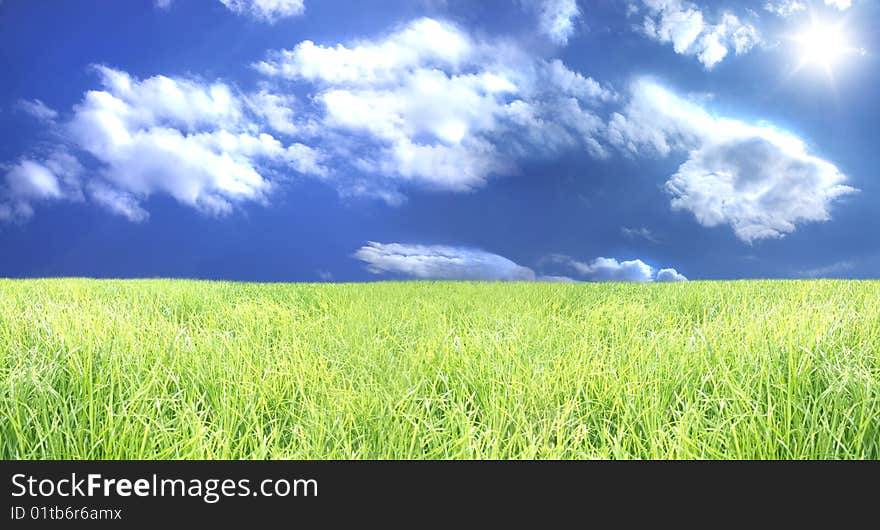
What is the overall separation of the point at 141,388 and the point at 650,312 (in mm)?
3899

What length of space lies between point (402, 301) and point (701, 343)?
367 centimetres

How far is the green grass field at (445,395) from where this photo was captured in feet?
6.97

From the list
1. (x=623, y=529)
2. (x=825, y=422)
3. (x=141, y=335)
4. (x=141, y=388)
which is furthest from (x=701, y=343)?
(x=141, y=335)

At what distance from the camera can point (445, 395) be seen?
2.61 meters

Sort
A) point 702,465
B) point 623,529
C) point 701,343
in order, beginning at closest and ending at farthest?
point 623,529, point 702,465, point 701,343

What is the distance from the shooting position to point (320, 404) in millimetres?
2535

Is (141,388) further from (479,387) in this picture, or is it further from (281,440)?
(479,387)

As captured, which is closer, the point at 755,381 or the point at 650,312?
the point at 755,381

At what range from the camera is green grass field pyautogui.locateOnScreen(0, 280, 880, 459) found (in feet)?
6.97

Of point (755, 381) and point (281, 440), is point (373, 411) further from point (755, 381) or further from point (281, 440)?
point (755, 381)

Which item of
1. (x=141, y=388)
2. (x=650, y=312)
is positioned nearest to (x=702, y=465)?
(x=141, y=388)

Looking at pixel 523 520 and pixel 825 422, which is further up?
pixel 825 422

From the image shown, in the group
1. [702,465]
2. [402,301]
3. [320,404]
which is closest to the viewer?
[702,465]

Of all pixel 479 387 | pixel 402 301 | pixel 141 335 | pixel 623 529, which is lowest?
pixel 623 529
